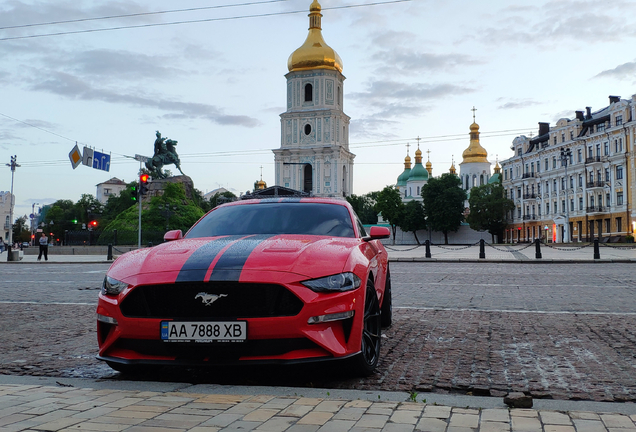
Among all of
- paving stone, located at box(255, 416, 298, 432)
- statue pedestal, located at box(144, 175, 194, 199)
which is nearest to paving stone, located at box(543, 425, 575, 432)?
paving stone, located at box(255, 416, 298, 432)

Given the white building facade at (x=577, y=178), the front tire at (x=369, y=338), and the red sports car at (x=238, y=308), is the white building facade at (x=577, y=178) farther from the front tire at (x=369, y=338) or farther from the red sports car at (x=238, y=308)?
the red sports car at (x=238, y=308)

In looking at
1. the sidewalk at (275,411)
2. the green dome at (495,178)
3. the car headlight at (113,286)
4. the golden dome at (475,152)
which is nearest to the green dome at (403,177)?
the golden dome at (475,152)

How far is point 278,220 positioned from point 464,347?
6.67 feet

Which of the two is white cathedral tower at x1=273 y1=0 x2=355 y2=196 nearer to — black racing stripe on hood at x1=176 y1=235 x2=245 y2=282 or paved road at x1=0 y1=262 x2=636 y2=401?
paved road at x1=0 y1=262 x2=636 y2=401

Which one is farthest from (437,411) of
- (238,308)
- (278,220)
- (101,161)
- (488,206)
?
(488,206)

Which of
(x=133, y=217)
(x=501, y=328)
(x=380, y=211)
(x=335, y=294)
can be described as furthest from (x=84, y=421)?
(x=380, y=211)

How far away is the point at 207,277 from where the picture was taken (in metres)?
4.07

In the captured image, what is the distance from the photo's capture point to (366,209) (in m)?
124

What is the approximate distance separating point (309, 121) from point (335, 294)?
310 ft

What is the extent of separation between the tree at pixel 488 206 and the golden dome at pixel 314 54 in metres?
29.7

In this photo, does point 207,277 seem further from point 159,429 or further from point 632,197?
point 632,197

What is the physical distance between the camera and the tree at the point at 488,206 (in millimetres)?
84688

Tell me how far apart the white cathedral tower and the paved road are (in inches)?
3389

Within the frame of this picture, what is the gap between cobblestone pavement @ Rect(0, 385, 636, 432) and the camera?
121 inches
